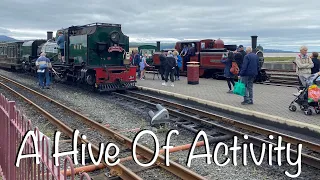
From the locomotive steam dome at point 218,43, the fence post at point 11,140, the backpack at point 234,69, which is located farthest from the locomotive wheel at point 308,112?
the locomotive steam dome at point 218,43

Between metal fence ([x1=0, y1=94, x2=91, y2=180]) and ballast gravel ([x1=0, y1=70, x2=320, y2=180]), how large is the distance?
1.98m

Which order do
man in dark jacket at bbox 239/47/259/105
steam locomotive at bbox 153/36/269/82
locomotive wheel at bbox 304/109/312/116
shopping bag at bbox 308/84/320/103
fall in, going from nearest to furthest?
shopping bag at bbox 308/84/320/103 < locomotive wheel at bbox 304/109/312/116 < man in dark jacket at bbox 239/47/259/105 < steam locomotive at bbox 153/36/269/82

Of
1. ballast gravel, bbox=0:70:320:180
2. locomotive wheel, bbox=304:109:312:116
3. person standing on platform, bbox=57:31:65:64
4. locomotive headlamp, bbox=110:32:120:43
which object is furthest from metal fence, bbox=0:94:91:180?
person standing on platform, bbox=57:31:65:64

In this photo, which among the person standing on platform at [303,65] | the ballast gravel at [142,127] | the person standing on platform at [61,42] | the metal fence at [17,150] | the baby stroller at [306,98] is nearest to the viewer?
the metal fence at [17,150]

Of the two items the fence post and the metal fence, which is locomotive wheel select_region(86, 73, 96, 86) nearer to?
the metal fence

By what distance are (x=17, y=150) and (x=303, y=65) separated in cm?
846

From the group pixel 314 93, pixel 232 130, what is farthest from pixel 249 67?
pixel 232 130

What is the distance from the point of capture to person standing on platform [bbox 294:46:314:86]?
9922 mm

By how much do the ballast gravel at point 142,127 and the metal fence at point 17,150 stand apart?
1.98m

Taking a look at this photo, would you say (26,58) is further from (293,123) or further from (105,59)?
(293,123)

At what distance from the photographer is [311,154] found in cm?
645

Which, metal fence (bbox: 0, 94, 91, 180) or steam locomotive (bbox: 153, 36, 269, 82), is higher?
steam locomotive (bbox: 153, 36, 269, 82)

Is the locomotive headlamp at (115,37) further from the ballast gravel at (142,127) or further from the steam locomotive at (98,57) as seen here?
the ballast gravel at (142,127)

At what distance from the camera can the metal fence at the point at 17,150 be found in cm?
303
